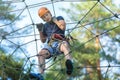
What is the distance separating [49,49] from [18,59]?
10.4 ft

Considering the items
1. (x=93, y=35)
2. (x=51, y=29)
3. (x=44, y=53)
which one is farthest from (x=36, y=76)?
(x=93, y=35)

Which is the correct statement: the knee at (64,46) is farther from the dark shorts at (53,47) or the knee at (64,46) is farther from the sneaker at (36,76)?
the sneaker at (36,76)

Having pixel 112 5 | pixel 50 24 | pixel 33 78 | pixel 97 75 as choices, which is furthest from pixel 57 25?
pixel 112 5

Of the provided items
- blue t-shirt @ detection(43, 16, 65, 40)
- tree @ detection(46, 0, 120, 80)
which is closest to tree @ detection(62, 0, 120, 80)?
tree @ detection(46, 0, 120, 80)

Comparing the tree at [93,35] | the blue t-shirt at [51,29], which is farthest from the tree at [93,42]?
the blue t-shirt at [51,29]

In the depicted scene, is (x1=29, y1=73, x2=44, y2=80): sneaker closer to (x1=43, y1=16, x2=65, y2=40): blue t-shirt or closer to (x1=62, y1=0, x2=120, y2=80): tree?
(x1=43, y1=16, x2=65, y2=40): blue t-shirt

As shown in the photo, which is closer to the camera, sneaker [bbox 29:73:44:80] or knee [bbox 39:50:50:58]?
sneaker [bbox 29:73:44:80]

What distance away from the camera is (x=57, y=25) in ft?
9.18

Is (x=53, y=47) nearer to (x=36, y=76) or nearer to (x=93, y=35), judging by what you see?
(x=36, y=76)

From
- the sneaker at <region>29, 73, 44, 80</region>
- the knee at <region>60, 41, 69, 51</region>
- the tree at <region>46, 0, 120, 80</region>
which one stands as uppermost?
the tree at <region>46, 0, 120, 80</region>

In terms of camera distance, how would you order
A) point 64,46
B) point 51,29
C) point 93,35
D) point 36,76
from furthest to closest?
point 93,35 < point 51,29 < point 64,46 < point 36,76

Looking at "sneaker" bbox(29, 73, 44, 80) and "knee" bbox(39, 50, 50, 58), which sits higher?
"knee" bbox(39, 50, 50, 58)

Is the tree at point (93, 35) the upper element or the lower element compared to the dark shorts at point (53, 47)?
upper

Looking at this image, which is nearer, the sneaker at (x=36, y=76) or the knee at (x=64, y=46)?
the sneaker at (x=36, y=76)
